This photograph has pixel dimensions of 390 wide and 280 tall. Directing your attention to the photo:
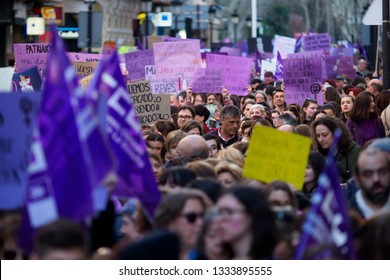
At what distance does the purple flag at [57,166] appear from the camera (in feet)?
19.7

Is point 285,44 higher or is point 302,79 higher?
point 302,79

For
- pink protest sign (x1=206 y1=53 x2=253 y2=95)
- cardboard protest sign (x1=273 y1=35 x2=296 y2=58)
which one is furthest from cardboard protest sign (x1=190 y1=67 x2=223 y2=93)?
cardboard protest sign (x1=273 y1=35 x2=296 y2=58)

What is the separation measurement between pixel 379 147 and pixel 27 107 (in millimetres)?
2474

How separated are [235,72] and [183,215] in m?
14.0

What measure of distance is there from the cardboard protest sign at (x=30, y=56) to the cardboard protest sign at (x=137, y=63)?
6.76ft

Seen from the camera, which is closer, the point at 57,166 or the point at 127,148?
the point at 57,166

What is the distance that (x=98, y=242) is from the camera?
308 inches

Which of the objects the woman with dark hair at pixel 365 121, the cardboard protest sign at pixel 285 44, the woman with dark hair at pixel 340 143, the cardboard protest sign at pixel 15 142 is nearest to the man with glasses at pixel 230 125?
the woman with dark hair at pixel 365 121

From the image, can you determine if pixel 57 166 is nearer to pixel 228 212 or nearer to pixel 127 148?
pixel 228 212

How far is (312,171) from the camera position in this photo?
9891 millimetres

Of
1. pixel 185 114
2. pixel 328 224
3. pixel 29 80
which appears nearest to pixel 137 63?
pixel 29 80

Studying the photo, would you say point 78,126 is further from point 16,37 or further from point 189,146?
point 16,37

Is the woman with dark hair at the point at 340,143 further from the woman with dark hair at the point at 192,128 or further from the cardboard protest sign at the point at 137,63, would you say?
the cardboard protest sign at the point at 137,63

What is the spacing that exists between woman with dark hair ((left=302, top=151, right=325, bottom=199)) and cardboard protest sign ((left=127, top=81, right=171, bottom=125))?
5.70 m
